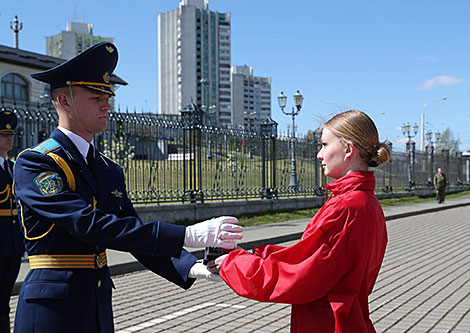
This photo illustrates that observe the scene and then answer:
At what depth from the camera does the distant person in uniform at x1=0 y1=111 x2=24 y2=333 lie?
5.16 meters

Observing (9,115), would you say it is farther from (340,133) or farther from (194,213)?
(194,213)

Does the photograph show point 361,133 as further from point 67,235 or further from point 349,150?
point 67,235

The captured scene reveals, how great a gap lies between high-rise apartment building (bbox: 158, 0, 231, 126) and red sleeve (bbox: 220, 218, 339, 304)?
490ft

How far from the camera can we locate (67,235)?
2699 millimetres

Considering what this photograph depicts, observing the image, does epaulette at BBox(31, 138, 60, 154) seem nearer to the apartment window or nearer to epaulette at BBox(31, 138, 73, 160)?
epaulette at BBox(31, 138, 73, 160)

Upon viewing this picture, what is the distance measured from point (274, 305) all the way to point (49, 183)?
17.4 ft

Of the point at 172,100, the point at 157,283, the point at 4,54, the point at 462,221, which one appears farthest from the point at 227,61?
the point at 157,283

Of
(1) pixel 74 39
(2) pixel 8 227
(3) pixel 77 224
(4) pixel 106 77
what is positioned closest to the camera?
(3) pixel 77 224

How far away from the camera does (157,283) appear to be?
910cm

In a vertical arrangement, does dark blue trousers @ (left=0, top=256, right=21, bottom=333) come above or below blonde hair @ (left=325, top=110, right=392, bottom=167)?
below

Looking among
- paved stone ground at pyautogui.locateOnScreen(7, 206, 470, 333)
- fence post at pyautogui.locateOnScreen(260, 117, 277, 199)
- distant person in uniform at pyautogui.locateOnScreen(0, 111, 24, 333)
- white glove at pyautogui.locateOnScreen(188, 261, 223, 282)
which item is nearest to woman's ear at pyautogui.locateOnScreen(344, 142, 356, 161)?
white glove at pyautogui.locateOnScreen(188, 261, 223, 282)

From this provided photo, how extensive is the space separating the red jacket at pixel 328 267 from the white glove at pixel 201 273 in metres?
0.28

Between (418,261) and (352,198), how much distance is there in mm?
9006

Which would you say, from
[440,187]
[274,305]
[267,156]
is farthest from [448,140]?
[274,305]
